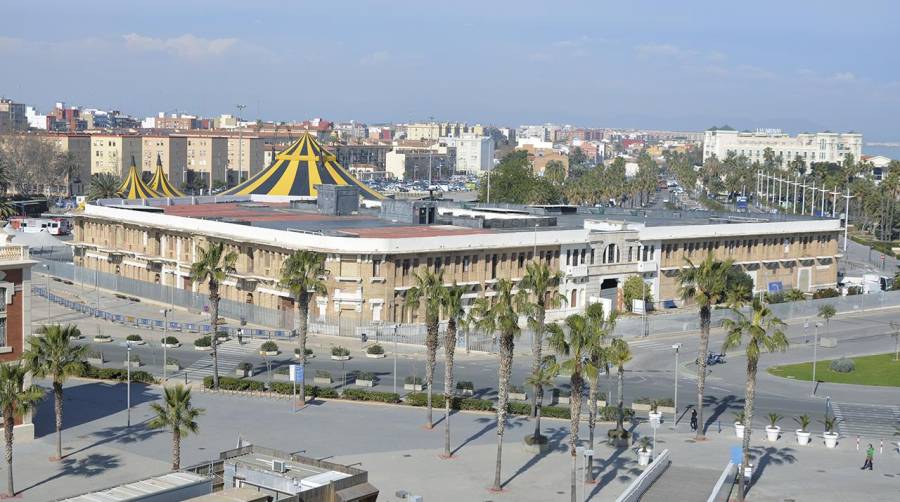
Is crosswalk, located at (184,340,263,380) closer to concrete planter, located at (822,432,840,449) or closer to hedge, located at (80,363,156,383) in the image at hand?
hedge, located at (80,363,156,383)

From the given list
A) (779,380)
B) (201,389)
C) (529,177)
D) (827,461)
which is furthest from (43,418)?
(529,177)

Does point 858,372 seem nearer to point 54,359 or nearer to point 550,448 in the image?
point 550,448

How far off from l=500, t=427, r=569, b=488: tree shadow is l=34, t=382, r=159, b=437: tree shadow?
19.7 metres

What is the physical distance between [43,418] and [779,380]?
3995 cm

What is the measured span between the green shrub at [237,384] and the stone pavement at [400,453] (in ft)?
5.39

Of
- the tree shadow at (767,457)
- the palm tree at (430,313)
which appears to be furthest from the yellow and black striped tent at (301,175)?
the tree shadow at (767,457)

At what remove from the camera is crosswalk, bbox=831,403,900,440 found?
59.0 meters

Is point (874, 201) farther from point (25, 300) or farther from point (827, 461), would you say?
point (25, 300)

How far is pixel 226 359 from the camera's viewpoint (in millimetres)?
72562

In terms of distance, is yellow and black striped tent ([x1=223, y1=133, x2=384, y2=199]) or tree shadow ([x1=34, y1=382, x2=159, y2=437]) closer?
tree shadow ([x1=34, y1=382, x2=159, y2=437])

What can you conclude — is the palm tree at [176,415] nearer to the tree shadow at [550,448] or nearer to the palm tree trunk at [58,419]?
the palm tree trunk at [58,419]

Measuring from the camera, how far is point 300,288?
6288 centimetres

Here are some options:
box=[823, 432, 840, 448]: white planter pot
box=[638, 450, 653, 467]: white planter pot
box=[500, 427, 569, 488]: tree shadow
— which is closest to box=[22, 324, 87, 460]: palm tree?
box=[500, 427, 569, 488]: tree shadow

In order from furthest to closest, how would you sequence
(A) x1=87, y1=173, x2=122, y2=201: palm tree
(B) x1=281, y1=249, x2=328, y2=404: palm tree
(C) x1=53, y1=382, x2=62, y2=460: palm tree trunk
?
(A) x1=87, y1=173, x2=122, y2=201: palm tree → (B) x1=281, y1=249, x2=328, y2=404: palm tree → (C) x1=53, y1=382, x2=62, y2=460: palm tree trunk
